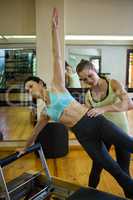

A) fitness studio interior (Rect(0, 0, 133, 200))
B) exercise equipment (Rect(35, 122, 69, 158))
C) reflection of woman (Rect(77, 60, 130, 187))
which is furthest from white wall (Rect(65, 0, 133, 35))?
reflection of woman (Rect(77, 60, 130, 187))

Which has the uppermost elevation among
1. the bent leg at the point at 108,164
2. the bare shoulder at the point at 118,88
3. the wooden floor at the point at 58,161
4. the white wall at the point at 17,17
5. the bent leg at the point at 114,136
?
the white wall at the point at 17,17

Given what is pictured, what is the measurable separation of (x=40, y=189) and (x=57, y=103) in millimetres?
833

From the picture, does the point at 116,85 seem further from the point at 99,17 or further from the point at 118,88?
the point at 99,17

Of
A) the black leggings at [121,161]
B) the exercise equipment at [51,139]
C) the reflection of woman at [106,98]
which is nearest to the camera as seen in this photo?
the reflection of woman at [106,98]

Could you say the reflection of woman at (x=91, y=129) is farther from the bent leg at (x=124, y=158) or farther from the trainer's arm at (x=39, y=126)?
the bent leg at (x=124, y=158)

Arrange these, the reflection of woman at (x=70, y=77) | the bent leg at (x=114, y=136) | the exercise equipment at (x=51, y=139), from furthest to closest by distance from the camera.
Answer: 1. the reflection of woman at (x=70, y=77)
2. the exercise equipment at (x=51, y=139)
3. the bent leg at (x=114, y=136)

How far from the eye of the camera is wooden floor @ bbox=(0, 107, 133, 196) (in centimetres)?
292

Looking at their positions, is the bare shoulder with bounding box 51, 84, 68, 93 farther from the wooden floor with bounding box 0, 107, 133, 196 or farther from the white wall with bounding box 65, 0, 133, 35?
the white wall with bounding box 65, 0, 133, 35

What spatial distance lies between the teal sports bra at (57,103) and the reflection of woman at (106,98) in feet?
0.64

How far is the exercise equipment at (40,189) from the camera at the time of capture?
1827 millimetres

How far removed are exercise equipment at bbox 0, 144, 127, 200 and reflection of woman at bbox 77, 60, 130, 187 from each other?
0.85ft

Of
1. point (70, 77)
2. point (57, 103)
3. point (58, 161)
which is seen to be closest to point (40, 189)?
point (57, 103)

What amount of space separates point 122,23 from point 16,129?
2.39m

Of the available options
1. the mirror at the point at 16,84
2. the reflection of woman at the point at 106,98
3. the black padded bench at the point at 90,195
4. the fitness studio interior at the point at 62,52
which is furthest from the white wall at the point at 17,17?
the black padded bench at the point at 90,195
